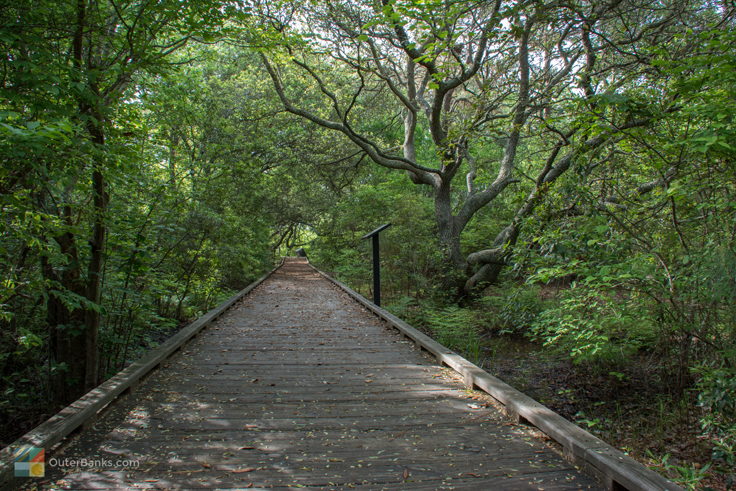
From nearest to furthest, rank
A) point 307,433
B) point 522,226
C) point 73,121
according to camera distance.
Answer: point 307,433, point 73,121, point 522,226

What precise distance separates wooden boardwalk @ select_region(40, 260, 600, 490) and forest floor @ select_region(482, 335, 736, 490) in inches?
61.3

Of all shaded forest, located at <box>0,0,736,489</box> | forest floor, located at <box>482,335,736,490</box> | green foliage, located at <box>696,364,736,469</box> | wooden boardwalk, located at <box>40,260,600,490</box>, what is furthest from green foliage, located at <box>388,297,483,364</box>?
green foliage, located at <box>696,364,736,469</box>

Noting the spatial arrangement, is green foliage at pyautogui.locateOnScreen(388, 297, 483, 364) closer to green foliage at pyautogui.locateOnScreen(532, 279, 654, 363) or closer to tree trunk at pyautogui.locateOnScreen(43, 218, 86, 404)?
green foliage at pyautogui.locateOnScreen(532, 279, 654, 363)

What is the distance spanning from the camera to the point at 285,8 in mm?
9891

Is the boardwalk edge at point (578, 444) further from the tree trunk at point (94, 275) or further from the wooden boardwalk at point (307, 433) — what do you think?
the tree trunk at point (94, 275)

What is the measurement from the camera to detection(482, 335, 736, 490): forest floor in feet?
11.7

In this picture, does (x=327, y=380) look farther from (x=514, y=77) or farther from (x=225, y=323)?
(x=514, y=77)

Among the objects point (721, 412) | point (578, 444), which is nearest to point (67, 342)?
point (578, 444)

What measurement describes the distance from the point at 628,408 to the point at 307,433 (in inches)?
165

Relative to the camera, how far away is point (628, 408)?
4.88 m

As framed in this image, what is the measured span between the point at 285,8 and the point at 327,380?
941cm

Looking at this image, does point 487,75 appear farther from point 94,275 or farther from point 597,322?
point 94,275

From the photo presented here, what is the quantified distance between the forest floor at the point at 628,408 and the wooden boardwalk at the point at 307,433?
1557 millimetres

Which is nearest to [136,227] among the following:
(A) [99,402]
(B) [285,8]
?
(A) [99,402]
